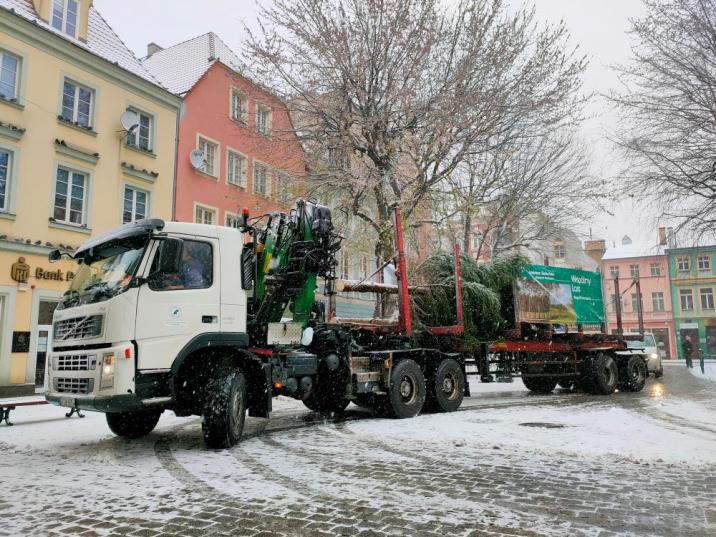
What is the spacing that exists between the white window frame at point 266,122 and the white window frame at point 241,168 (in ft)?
13.9

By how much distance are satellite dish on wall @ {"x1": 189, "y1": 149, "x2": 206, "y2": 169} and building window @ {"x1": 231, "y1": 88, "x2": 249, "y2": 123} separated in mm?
1902

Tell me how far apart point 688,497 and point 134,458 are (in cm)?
582

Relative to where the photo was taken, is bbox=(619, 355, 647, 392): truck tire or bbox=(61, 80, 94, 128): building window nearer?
bbox=(619, 355, 647, 392): truck tire

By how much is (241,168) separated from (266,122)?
5.91 metres

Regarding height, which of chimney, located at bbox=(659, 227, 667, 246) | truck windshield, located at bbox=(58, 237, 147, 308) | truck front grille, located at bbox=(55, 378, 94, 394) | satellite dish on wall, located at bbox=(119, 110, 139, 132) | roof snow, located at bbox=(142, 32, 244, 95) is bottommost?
truck front grille, located at bbox=(55, 378, 94, 394)

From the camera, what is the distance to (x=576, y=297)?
14375 mm

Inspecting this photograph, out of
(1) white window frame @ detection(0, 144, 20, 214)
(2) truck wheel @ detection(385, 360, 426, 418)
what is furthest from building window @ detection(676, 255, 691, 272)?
(1) white window frame @ detection(0, 144, 20, 214)

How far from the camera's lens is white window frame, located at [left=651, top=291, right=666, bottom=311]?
183 feet

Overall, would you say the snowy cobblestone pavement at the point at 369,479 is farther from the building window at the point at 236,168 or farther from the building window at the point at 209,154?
the building window at the point at 236,168

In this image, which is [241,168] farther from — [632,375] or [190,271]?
[190,271]

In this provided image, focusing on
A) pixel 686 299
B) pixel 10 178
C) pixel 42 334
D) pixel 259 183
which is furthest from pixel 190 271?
pixel 686 299

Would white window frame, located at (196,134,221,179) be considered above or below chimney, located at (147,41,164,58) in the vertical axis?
below

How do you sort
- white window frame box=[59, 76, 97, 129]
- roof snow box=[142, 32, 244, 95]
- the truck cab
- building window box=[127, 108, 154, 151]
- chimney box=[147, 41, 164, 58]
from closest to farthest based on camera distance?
the truck cab → white window frame box=[59, 76, 97, 129] → building window box=[127, 108, 154, 151] → roof snow box=[142, 32, 244, 95] → chimney box=[147, 41, 164, 58]

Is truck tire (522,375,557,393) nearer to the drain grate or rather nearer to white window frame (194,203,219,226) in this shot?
the drain grate
